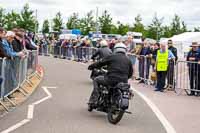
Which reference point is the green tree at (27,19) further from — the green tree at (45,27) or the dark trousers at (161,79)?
the dark trousers at (161,79)

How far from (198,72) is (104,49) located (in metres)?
3.33

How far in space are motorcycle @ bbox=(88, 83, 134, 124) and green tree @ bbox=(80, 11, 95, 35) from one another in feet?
222

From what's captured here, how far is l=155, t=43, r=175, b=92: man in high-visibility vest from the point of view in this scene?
17.5 m

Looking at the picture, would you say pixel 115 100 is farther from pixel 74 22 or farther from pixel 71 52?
pixel 74 22

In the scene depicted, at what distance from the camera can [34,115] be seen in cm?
1096

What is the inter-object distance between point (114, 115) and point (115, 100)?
0.32 m

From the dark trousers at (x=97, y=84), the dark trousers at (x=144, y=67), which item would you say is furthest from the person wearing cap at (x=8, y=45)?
the dark trousers at (x=144, y=67)

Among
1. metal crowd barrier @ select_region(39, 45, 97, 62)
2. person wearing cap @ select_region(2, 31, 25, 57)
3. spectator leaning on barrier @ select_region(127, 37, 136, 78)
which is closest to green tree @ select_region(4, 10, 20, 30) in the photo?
metal crowd barrier @ select_region(39, 45, 97, 62)

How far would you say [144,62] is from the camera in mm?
20312

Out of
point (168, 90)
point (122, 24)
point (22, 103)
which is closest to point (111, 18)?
point (122, 24)

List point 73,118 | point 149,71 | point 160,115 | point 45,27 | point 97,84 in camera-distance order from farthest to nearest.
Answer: point 45,27 < point 149,71 < point 160,115 < point 97,84 < point 73,118

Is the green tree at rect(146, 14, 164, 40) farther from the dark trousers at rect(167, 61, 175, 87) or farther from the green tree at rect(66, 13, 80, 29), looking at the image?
the dark trousers at rect(167, 61, 175, 87)

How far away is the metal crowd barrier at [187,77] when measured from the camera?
16344mm

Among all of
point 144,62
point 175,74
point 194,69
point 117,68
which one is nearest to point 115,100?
point 117,68
